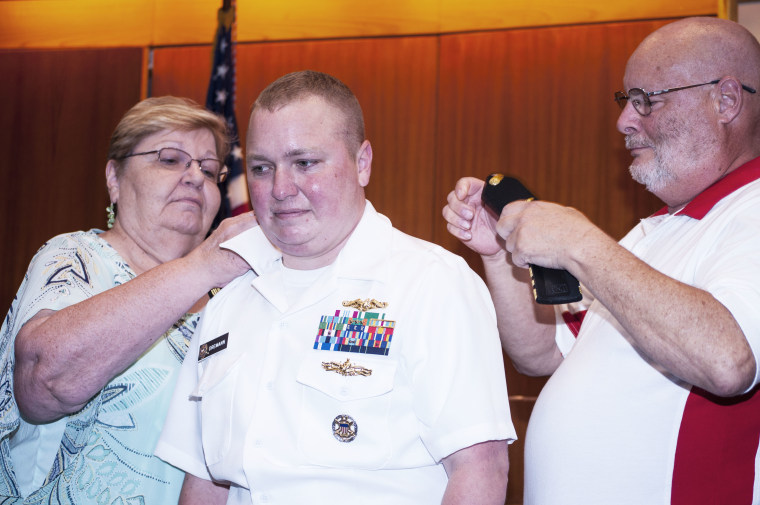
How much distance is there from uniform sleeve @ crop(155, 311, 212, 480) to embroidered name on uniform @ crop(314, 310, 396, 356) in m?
0.40

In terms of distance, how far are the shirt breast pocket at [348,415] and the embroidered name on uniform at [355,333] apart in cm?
2

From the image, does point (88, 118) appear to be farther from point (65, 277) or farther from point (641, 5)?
point (641, 5)

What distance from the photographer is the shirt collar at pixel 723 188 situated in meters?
1.73

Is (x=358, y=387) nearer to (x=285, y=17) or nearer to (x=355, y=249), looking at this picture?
(x=355, y=249)

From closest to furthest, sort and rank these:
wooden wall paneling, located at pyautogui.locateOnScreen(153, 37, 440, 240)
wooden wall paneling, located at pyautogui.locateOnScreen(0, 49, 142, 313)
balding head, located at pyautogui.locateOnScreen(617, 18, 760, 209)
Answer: balding head, located at pyautogui.locateOnScreen(617, 18, 760, 209) < wooden wall paneling, located at pyautogui.locateOnScreen(153, 37, 440, 240) < wooden wall paneling, located at pyautogui.locateOnScreen(0, 49, 142, 313)

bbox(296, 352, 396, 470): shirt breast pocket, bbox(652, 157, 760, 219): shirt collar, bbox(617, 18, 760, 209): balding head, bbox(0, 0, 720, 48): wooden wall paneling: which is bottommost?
bbox(296, 352, 396, 470): shirt breast pocket

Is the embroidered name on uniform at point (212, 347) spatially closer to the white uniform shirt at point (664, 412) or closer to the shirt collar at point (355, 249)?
the shirt collar at point (355, 249)

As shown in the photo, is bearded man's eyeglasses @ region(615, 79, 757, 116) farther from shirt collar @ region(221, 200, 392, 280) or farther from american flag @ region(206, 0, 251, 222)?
american flag @ region(206, 0, 251, 222)

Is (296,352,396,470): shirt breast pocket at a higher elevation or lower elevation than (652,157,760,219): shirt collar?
lower

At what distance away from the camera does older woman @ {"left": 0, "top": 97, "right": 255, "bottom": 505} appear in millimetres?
1858

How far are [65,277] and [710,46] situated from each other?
5.92 ft

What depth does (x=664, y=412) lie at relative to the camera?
63.1 inches

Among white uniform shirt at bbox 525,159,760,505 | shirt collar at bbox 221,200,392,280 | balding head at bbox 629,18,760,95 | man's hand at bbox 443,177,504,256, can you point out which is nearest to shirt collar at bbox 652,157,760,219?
white uniform shirt at bbox 525,159,760,505

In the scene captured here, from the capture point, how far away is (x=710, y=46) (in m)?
1.89
